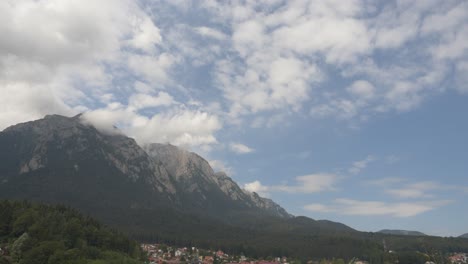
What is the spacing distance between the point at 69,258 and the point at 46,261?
493cm

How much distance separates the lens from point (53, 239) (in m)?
113

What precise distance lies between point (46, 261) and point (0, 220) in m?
34.5

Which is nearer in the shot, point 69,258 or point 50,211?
point 69,258

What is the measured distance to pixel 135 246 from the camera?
149m

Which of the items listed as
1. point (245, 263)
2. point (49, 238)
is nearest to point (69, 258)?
point (49, 238)

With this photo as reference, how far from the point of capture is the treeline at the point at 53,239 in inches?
3812

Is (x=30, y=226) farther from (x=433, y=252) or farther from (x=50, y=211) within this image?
(x=433, y=252)

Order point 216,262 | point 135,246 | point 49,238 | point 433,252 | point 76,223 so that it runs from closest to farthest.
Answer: point 433,252 < point 49,238 < point 76,223 < point 135,246 < point 216,262

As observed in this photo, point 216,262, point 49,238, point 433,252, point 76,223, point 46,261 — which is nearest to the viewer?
point 433,252

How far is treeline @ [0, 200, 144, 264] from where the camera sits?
96.8 m

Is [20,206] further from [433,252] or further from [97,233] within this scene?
[433,252]

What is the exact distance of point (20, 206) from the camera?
135250mm

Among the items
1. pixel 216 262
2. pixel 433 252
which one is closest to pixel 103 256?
pixel 216 262

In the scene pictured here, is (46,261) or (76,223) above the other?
(76,223)
